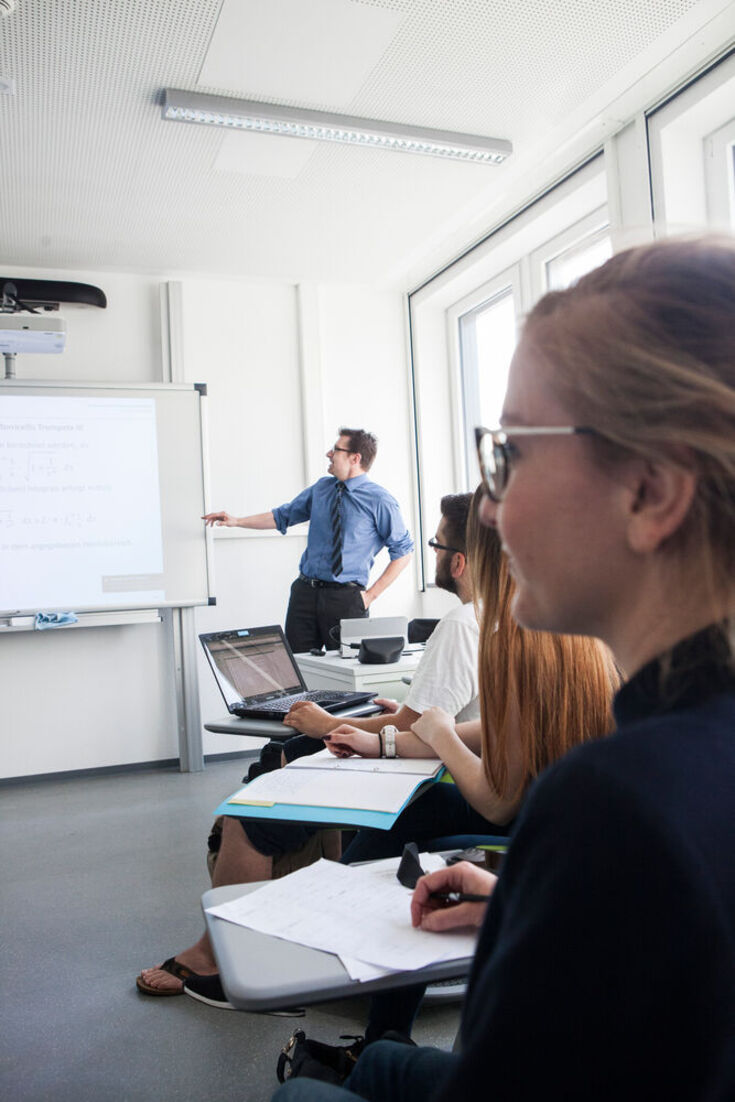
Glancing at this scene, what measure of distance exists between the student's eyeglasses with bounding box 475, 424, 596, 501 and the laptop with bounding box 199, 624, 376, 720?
1593 mm

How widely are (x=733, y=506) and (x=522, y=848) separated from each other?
0.25 metres

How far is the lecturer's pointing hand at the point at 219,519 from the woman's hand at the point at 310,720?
276cm

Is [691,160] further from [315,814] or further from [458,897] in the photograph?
[458,897]

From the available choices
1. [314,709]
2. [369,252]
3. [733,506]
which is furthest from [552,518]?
[369,252]

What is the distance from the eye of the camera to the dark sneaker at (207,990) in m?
2.10

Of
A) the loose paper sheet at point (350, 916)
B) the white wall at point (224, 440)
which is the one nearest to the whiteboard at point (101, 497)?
the white wall at point (224, 440)

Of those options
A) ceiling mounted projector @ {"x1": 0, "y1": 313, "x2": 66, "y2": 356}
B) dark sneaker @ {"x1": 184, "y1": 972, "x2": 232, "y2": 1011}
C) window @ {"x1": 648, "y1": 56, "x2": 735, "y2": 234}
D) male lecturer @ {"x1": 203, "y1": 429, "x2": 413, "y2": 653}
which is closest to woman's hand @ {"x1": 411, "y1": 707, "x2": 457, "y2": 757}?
dark sneaker @ {"x1": 184, "y1": 972, "x2": 232, "y2": 1011}

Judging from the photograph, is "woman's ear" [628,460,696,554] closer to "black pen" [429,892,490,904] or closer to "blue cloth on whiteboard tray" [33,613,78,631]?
"black pen" [429,892,490,904]

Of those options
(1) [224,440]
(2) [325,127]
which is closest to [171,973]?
(2) [325,127]

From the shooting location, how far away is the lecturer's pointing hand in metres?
4.73

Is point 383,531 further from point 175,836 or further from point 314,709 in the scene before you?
point 314,709

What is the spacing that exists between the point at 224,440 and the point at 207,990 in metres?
3.53

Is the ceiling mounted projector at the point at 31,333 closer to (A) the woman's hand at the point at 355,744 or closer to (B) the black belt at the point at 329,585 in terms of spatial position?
(B) the black belt at the point at 329,585

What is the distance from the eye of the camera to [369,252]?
493 cm
